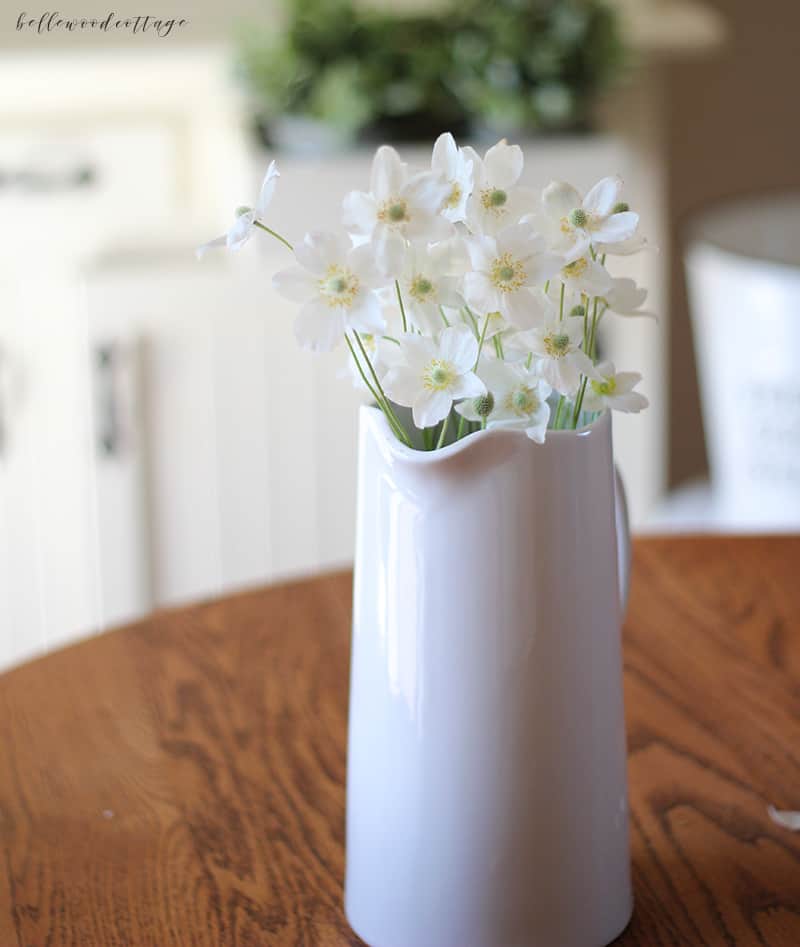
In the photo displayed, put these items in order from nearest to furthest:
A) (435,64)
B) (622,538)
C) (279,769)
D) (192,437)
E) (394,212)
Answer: (394,212), (622,538), (279,769), (435,64), (192,437)

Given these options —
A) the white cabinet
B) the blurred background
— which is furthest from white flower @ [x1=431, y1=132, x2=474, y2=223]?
the white cabinet

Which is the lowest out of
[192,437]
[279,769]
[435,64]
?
[279,769]

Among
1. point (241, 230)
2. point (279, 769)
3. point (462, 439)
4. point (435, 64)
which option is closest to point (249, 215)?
point (241, 230)

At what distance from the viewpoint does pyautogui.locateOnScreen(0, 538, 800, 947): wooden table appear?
0.56m

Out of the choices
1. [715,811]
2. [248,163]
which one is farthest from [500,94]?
[715,811]

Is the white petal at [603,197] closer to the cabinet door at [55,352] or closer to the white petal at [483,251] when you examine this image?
the white petal at [483,251]

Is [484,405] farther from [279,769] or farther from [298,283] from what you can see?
[279,769]

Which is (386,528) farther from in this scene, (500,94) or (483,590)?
(500,94)

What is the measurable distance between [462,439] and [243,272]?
116 centimetres

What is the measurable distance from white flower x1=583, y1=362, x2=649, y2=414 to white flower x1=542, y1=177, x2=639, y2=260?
47 millimetres

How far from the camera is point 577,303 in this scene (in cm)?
50

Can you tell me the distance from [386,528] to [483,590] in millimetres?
44

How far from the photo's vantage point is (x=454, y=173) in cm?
46

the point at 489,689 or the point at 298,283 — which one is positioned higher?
the point at 298,283
